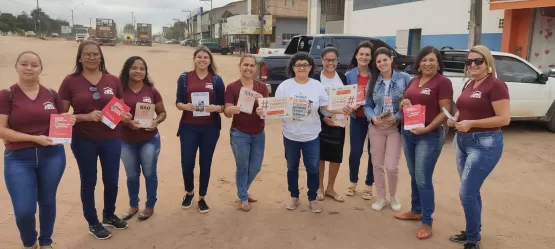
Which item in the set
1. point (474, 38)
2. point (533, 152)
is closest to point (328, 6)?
point (474, 38)

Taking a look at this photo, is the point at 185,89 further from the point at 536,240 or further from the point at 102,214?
the point at 536,240

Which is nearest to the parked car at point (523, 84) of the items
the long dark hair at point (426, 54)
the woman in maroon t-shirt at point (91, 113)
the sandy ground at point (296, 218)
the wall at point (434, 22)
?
the sandy ground at point (296, 218)

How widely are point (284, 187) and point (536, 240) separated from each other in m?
2.83

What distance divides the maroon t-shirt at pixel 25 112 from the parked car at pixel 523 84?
683 centimetres

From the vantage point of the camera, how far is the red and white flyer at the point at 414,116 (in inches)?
144

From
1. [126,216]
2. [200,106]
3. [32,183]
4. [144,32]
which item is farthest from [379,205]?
[144,32]

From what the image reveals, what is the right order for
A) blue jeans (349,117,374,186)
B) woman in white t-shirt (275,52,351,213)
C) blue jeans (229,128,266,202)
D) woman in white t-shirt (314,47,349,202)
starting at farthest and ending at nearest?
1. blue jeans (349,117,374,186)
2. woman in white t-shirt (314,47,349,202)
3. blue jeans (229,128,266,202)
4. woman in white t-shirt (275,52,351,213)

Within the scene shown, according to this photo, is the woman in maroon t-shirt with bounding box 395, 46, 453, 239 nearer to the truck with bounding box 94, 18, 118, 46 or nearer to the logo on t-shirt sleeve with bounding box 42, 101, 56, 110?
the logo on t-shirt sleeve with bounding box 42, 101, 56, 110

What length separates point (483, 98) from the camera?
330 centimetres

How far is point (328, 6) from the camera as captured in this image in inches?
1177

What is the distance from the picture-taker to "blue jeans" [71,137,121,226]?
140 inches

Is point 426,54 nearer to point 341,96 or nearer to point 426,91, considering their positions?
point 426,91

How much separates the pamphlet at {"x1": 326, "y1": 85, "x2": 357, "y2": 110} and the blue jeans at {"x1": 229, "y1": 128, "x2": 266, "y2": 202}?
0.84 metres

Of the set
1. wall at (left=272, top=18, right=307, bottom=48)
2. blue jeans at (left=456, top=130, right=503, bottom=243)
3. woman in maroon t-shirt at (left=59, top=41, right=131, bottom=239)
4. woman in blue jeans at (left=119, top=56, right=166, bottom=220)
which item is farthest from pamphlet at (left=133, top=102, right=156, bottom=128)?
wall at (left=272, top=18, right=307, bottom=48)
